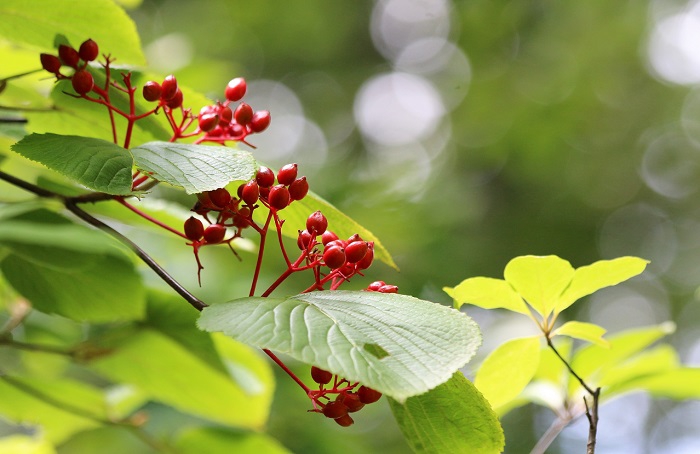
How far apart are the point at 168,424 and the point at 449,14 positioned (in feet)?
14.0

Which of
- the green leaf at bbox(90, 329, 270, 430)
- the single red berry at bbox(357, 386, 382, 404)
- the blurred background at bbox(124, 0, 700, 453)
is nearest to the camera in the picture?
the single red berry at bbox(357, 386, 382, 404)

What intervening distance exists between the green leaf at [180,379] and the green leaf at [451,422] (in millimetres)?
503

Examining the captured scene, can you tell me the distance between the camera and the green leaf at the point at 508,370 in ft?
2.29

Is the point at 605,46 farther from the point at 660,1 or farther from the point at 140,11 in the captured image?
the point at 140,11

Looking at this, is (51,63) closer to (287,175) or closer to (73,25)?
(73,25)

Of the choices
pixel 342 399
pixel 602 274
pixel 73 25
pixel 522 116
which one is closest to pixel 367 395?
pixel 342 399

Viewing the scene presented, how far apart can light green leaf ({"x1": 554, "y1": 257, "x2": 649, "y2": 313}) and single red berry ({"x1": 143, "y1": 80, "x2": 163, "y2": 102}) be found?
43cm

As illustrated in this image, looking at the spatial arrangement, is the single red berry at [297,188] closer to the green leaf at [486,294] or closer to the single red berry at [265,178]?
the single red berry at [265,178]

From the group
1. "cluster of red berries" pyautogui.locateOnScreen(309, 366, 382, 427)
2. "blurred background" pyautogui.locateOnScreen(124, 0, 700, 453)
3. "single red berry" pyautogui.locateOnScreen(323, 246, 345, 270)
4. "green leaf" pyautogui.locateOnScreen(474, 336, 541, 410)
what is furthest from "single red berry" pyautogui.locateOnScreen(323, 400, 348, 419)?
"blurred background" pyautogui.locateOnScreen(124, 0, 700, 453)

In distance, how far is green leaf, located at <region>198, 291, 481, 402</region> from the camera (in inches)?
16.8

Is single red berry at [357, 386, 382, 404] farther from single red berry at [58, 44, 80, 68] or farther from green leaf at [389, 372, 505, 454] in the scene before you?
single red berry at [58, 44, 80, 68]

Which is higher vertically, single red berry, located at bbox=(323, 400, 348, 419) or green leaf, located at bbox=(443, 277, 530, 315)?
green leaf, located at bbox=(443, 277, 530, 315)

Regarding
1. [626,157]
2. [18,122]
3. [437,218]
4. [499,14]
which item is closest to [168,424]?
[18,122]

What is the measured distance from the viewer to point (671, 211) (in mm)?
5973
